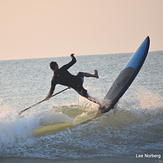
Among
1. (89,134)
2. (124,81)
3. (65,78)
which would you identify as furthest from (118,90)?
(89,134)

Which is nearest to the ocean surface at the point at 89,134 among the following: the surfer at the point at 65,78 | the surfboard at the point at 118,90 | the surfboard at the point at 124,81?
the surfboard at the point at 118,90

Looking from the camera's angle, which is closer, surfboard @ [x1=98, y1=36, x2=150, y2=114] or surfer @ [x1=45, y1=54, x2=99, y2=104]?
surfer @ [x1=45, y1=54, x2=99, y2=104]

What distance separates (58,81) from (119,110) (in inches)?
82.1

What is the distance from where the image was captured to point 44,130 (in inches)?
361

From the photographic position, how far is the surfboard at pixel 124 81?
1039cm

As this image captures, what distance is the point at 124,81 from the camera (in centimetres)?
1093

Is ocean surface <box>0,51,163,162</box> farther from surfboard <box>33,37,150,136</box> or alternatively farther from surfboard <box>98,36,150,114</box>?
surfboard <box>98,36,150,114</box>

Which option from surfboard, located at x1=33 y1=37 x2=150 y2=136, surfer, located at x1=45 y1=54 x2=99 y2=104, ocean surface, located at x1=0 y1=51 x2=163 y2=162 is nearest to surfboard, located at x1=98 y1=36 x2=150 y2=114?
surfboard, located at x1=33 y1=37 x2=150 y2=136

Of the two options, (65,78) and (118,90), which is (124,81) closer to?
(118,90)

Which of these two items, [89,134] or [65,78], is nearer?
[89,134]

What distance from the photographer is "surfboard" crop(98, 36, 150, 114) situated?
10391mm

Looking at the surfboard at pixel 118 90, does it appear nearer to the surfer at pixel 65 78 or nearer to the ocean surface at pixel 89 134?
the ocean surface at pixel 89 134

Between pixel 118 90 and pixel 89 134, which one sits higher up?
pixel 118 90

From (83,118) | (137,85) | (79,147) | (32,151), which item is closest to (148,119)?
(83,118)
